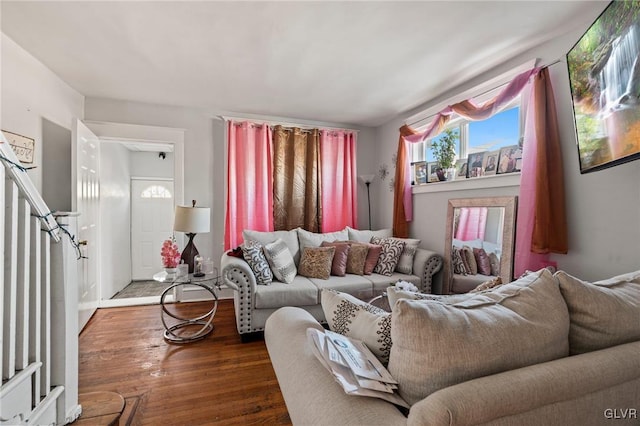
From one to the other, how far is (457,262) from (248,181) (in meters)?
2.69

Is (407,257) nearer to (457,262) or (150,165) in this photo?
(457,262)

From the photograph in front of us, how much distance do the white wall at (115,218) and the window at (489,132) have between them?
4222 mm

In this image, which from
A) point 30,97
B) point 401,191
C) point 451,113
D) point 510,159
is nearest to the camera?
point 30,97

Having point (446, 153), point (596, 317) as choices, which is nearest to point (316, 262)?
point (446, 153)

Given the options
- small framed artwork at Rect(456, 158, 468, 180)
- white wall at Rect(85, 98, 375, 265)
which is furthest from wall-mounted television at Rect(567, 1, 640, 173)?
white wall at Rect(85, 98, 375, 265)

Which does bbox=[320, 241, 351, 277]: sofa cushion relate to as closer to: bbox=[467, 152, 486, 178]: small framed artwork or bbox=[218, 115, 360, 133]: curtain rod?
bbox=[467, 152, 486, 178]: small framed artwork

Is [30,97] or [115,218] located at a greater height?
[30,97]

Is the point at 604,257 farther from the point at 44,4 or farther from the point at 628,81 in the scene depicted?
the point at 44,4

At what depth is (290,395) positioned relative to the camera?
3.10ft

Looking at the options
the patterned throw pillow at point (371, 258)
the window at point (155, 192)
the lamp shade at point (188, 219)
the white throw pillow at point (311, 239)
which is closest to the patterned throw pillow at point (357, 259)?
the patterned throw pillow at point (371, 258)

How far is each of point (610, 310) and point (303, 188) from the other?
134 inches

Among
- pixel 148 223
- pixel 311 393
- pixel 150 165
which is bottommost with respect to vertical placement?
pixel 311 393

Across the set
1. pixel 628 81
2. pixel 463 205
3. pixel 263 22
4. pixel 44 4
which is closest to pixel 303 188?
pixel 463 205

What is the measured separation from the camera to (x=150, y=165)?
496 cm
